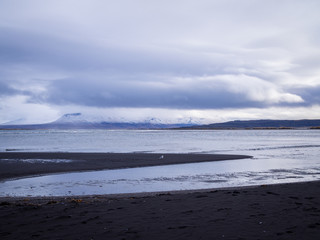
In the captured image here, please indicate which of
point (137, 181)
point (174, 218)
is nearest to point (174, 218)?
point (174, 218)

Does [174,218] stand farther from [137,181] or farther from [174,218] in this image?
[137,181]

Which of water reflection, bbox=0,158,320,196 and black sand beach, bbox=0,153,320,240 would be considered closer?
black sand beach, bbox=0,153,320,240

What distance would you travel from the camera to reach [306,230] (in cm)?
704

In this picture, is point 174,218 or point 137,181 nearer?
point 174,218

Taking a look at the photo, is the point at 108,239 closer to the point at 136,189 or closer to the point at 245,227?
the point at 245,227

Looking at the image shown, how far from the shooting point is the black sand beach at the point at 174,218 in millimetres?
6934

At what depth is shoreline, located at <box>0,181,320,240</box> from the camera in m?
6.93

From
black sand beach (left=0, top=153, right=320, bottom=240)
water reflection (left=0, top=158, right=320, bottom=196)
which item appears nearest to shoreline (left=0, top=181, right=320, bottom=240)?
black sand beach (left=0, top=153, right=320, bottom=240)

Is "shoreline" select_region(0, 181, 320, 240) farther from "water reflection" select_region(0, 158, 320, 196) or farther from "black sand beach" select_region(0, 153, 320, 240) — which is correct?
"water reflection" select_region(0, 158, 320, 196)

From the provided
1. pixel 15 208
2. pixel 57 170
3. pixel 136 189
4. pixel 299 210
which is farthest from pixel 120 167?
pixel 299 210

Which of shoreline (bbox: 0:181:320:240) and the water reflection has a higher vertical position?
shoreline (bbox: 0:181:320:240)

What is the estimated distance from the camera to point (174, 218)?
8.20m

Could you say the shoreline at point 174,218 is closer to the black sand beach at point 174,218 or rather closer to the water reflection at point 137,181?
the black sand beach at point 174,218

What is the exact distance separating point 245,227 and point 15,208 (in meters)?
7.00
